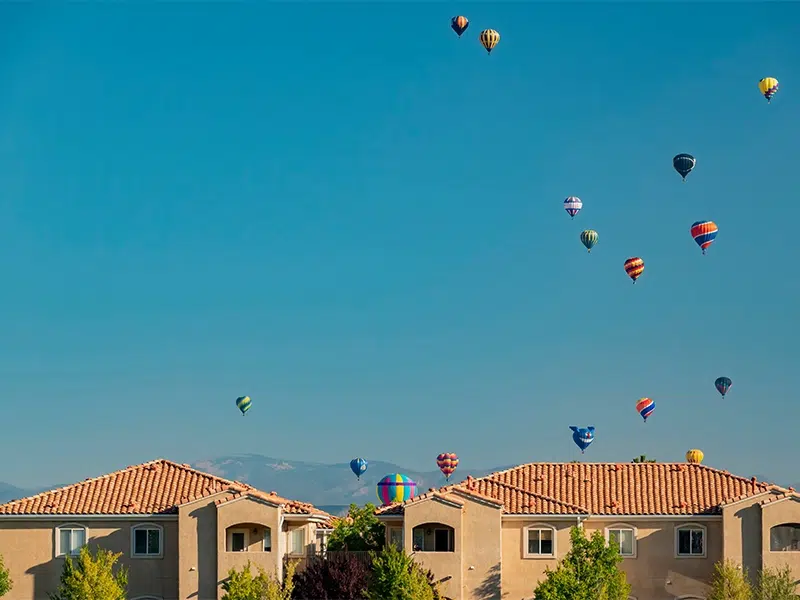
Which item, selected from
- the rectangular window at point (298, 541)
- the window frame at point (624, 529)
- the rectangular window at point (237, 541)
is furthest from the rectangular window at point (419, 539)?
the window frame at point (624, 529)

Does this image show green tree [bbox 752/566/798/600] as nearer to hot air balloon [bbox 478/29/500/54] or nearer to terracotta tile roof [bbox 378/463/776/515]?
terracotta tile roof [bbox 378/463/776/515]

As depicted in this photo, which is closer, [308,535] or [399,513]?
[399,513]

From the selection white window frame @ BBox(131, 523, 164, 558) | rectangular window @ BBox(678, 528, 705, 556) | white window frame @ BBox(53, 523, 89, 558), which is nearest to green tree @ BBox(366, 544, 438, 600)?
white window frame @ BBox(131, 523, 164, 558)

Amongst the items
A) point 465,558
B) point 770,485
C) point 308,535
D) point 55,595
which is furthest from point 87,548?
point 770,485

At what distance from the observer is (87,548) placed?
6047cm

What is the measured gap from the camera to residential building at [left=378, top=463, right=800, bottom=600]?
195 ft

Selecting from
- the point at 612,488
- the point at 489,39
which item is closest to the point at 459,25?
the point at 489,39

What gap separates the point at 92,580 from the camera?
58344mm

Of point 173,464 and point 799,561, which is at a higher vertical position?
point 173,464

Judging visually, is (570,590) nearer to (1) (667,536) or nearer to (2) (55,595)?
(1) (667,536)

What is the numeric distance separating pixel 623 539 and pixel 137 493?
2010cm

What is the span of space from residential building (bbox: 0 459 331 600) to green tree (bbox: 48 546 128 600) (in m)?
1.32

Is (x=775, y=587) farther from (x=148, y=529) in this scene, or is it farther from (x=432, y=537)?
(x=148, y=529)

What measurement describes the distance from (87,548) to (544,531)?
18389 mm
